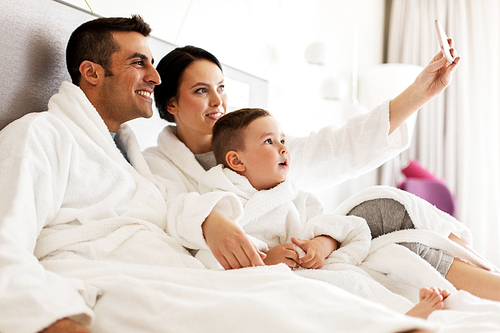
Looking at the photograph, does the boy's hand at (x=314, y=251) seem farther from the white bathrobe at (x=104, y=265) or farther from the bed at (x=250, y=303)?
the white bathrobe at (x=104, y=265)

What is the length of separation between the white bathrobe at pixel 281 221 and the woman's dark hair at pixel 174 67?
445 mm

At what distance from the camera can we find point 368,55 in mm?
3723

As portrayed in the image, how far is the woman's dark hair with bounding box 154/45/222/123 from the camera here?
4.90 feet

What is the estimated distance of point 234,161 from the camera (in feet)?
4.12

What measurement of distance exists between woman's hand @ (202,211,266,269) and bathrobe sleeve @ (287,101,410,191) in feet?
2.13

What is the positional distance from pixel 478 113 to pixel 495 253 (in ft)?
3.81

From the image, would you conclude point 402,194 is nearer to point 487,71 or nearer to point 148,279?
point 148,279

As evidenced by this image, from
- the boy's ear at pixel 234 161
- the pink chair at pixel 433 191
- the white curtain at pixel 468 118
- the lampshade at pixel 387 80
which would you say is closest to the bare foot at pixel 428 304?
the boy's ear at pixel 234 161

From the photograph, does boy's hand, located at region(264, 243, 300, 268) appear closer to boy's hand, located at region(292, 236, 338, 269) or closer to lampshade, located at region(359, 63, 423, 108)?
boy's hand, located at region(292, 236, 338, 269)

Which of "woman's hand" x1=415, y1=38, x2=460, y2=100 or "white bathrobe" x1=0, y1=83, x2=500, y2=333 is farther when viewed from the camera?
"woman's hand" x1=415, y1=38, x2=460, y2=100

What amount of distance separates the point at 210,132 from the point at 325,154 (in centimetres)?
44

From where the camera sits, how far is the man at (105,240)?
2.11 ft

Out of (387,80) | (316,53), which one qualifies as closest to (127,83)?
(316,53)

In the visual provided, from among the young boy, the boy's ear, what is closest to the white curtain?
the young boy
